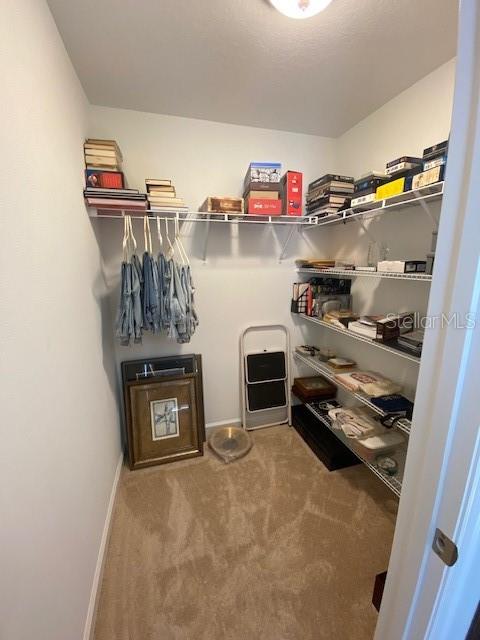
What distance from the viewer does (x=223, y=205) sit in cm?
180

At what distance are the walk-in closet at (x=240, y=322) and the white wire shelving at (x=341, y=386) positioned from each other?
0.06 ft

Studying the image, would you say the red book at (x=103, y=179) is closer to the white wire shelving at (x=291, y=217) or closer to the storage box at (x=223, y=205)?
the white wire shelving at (x=291, y=217)

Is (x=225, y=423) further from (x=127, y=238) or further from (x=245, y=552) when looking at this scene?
(x=127, y=238)

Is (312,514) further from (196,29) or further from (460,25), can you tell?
(196,29)

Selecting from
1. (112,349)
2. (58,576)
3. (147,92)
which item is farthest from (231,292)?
(58,576)

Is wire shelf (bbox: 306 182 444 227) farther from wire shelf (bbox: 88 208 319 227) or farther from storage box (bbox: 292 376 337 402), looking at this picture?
storage box (bbox: 292 376 337 402)

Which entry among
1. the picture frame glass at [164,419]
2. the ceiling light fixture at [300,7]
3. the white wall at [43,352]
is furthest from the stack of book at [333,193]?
→ the picture frame glass at [164,419]

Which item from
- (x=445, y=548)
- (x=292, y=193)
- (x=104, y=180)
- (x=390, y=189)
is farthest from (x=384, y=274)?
(x=104, y=180)

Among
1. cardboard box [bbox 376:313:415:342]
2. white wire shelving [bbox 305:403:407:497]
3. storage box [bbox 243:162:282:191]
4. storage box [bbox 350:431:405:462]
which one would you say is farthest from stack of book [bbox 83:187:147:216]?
white wire shelving [bbox 305:403:407:497]

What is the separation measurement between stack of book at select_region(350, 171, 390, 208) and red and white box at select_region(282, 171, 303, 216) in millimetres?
421

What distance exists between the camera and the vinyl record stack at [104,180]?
1.49 metres

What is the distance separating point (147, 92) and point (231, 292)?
54.2 inches

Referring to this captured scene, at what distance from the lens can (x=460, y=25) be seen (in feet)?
1.39

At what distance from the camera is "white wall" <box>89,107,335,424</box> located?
187 centimetres
